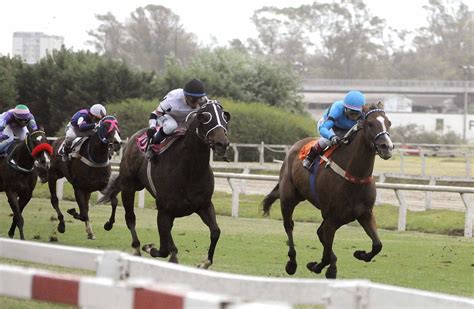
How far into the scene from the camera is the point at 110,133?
14.9 meters

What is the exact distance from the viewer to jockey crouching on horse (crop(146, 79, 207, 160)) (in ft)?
37.1

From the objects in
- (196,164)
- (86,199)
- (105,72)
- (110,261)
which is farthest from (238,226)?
(105,72)

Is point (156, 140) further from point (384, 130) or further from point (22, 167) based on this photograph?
point (22, 167)

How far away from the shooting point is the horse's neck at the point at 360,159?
34.9 feet

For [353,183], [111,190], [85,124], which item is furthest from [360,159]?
[85,124]

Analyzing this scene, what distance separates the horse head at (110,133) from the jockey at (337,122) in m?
4.02

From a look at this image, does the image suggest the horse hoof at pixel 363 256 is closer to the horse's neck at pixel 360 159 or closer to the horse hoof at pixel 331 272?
the horse hoof at pixel 331 272

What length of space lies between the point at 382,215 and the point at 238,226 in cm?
345

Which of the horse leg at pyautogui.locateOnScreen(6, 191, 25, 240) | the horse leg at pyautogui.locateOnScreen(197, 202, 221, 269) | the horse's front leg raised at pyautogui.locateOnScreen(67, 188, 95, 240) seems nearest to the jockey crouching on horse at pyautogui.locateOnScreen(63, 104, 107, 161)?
the horse's front leg raised at pyautogui.locateOnScreen(67, 188, 95, 240)

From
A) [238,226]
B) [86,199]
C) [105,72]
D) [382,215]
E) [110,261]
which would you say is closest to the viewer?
[110,261]

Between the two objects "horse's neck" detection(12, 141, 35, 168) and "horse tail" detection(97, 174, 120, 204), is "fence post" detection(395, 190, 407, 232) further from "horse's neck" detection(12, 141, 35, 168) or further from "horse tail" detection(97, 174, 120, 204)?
"horse's neck" detection(12, 141, 35, 168)

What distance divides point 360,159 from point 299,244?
15.1ft

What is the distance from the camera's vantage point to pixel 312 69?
130625 mm

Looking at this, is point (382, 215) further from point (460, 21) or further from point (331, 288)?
point (460, 21)
